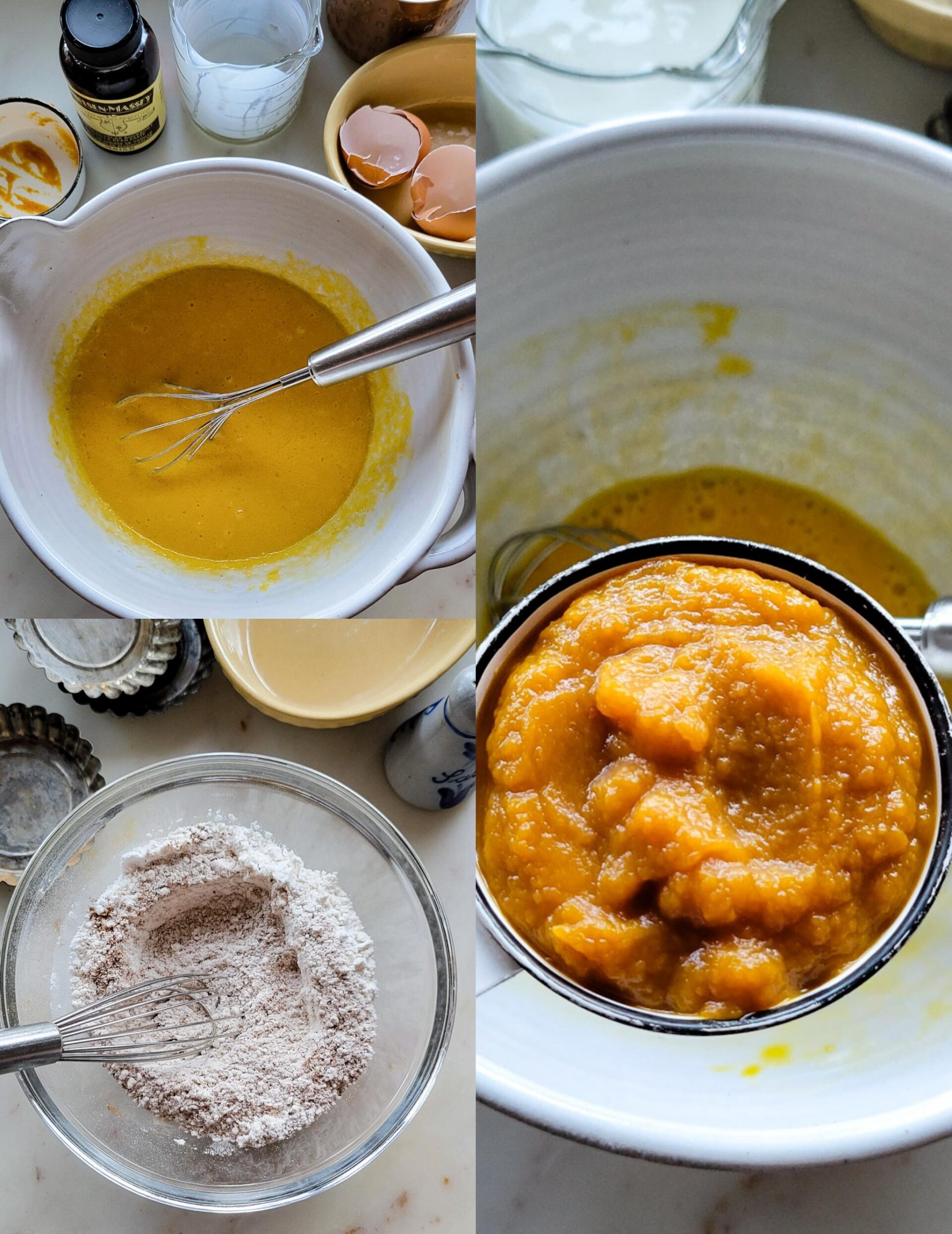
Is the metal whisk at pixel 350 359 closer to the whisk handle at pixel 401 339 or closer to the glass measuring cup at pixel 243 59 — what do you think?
the whisk handle at pixel 401 339

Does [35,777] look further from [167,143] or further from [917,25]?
[917,25]

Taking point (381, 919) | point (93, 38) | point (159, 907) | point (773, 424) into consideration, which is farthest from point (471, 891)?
point (93, 38)

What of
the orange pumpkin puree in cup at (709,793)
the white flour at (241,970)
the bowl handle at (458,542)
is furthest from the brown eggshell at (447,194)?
the white flour at (241,970)

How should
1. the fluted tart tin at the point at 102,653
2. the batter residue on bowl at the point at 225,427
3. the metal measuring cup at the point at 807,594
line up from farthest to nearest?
the fluted tart tin at the point at 102,653 < the batter residue on bowl at the point at 225,427 < the metal measuring cup at the point at 807,594

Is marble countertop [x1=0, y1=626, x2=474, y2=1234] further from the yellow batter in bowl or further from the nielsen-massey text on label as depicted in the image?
the nielsen-massey text on label

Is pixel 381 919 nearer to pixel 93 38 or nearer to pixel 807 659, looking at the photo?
pixel 807 659
